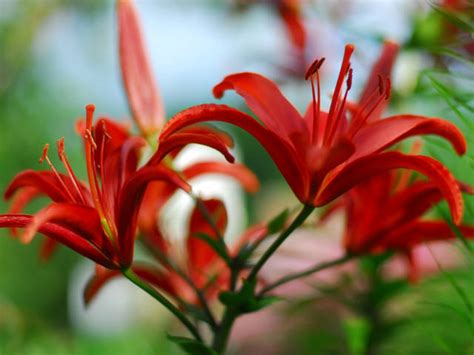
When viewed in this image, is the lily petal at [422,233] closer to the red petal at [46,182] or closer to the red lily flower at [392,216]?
the red lily flower at [392,216]

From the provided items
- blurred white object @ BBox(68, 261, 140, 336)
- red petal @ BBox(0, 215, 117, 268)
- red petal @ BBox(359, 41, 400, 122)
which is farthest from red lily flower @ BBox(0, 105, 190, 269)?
blurred white object @ BBox(68, 261, 140, 336)

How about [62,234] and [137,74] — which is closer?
[62,234]

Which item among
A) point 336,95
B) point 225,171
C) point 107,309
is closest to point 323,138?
point 336,95

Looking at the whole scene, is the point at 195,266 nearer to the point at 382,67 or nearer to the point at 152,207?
the point at 152,207

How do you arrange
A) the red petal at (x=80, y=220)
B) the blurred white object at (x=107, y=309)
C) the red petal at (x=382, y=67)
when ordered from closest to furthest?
the red petal at (x=80, y=220)
the red petal at (x=382, y=67)
the blurred white object at (x=107, y=309)

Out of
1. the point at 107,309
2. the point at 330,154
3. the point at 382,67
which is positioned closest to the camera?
the point at 330,154

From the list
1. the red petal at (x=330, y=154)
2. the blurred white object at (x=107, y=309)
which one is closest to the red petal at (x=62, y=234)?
the red petal at (x=330, y=154)

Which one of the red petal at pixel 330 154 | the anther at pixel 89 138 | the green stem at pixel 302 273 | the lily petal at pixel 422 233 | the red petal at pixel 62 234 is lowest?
the green stem at pixel 302 273
